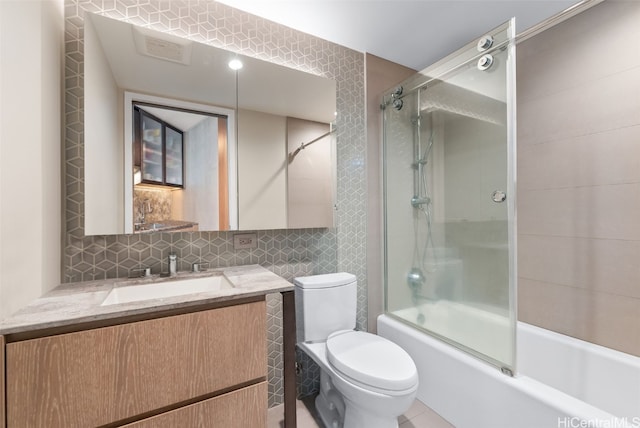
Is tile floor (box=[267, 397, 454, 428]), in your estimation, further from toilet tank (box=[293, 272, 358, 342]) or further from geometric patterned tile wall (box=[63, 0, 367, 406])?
toilet tank (box=[293, 272, 358, 342])

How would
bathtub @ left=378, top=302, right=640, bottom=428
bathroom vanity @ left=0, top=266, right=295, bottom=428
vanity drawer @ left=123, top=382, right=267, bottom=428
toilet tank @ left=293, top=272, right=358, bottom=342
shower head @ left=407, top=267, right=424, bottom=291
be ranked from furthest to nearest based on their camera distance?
shower head @ left=407, top=267, right=424, bottom=291
toilet tank @ left=293, top=272, right=358, bottom=342
bathtub @ left=378, top=302, right=640, bottom=428
vanity drawer @ left=123, top=382, right=267, bottom=428
bathroom vanity @ left=0, top=266, right=295, bottom=428

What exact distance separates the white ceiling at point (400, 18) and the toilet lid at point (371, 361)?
6.18ft

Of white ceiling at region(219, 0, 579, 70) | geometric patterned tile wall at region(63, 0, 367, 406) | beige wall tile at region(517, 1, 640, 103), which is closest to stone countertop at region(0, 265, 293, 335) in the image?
geometric patterned tile wall at region(63, 0, 367, 406)

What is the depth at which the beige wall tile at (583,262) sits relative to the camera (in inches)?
54.0

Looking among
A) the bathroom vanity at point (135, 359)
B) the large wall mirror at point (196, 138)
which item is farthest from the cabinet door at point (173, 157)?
the bathroom vanity at point (135, 359)

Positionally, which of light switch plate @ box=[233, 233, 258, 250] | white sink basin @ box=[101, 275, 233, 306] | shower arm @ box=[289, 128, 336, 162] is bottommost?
white sink basin @ box=[101, 275, 233, 306]

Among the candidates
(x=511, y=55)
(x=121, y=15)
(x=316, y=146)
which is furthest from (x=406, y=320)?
(x=121, y=15)

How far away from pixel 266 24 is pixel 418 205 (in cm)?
155

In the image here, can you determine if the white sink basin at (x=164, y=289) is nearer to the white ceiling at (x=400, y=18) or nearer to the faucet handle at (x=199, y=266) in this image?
the faucet handle at (x=199, y=266)

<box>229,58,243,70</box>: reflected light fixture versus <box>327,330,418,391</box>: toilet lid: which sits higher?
<box>229,58,243,70</box>: reflected light fixture

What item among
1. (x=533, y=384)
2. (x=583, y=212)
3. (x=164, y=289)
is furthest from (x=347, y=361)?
(x=583, y=212)

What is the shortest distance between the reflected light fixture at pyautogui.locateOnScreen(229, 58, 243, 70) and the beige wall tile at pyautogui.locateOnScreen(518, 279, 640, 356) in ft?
7.24

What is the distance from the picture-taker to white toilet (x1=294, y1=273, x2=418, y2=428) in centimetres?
118

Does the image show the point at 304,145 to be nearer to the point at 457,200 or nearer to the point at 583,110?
the point at 457,200
